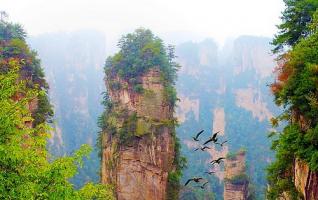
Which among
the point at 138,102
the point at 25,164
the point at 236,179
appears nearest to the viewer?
the point at 25,164

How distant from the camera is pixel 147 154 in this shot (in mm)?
38031

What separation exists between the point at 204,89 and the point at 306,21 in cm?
13078

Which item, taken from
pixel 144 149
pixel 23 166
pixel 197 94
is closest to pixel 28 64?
pixel 144 149

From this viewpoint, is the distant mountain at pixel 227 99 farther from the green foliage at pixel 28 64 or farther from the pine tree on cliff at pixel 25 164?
the pine tree on cliff at pixel 25 164

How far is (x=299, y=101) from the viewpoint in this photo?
725 inches

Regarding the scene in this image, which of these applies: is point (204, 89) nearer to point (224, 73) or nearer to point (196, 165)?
point (224, 73)

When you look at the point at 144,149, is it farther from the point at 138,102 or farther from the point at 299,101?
the point at 299,101

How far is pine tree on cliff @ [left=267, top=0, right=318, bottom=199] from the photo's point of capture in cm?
1677

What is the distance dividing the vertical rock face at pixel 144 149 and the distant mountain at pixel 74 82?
196 ft

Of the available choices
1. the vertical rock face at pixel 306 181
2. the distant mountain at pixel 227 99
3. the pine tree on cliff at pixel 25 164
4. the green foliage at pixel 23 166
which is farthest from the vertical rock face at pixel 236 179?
the distant mountain at pixel 227 99

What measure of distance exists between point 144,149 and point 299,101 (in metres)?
21.0

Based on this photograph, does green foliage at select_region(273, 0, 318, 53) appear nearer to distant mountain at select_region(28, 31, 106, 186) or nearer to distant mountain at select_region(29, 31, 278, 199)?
distant mountain at select_region(28, 31, 106, 186)

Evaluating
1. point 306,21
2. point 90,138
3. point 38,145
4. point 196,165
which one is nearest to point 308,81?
point 306,21

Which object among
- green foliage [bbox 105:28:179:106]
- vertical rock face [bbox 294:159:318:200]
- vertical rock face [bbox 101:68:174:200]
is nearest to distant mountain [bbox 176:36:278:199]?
green foliage [bbox 105:28:179:106]
